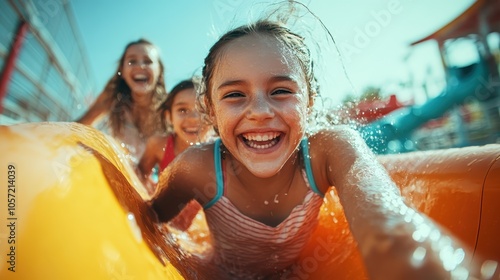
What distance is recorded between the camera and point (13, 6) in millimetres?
4105

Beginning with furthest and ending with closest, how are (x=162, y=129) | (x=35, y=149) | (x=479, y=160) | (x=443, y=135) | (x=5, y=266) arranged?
(x=443, y=135), (x=162, y=129), (x=479, y=160), (x=35, y=149), (x=5, y=266)

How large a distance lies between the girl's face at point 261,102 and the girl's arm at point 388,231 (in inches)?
9.8

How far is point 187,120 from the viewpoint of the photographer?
3.05 meters

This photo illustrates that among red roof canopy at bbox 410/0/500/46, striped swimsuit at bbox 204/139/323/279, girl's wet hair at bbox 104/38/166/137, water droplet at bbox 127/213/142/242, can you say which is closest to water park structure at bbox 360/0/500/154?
red roof canopy at bbox 410/0/500/46

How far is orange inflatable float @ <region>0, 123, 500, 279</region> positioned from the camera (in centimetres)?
80

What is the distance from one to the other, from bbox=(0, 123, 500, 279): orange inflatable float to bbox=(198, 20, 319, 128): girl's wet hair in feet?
1.79

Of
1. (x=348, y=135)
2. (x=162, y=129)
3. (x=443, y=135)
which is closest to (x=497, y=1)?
(x=443, y=135)

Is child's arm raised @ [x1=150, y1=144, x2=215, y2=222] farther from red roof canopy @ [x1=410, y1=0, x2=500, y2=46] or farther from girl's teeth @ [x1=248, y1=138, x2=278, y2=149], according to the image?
red roof canopy @ [x1=410, y1=0, x2=500, y2=46]

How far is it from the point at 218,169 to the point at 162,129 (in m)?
2.18

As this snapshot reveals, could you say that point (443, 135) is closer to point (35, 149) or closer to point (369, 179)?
point (369, 179)

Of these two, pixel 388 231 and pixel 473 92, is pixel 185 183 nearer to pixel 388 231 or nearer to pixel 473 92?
pixel 388 231

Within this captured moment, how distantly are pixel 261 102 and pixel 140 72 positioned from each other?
8.35 ft

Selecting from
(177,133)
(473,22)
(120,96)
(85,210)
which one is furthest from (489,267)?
(473,22)

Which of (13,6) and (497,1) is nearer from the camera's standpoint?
(13,6)
